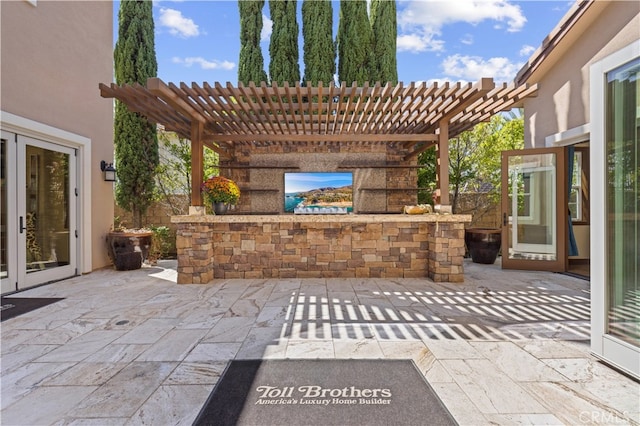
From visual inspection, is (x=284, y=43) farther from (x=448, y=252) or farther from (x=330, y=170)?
(x=448, y=252)

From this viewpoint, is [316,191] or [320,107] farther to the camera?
[316,191]

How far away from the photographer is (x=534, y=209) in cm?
568

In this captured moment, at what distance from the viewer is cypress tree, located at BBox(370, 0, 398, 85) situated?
771cm

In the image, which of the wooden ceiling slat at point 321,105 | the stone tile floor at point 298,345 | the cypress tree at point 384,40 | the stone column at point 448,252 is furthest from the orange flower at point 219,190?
the cypress tree at point 384,40

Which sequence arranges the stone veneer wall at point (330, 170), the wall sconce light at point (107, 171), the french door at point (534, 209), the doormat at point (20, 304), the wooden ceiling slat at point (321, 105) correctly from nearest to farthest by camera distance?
1. the doormat at point (20, 304)
2. the wooden ceiling slat at point (321, 105)
3. the french door at point (534, 209)
4. the wall sconce light at point (107, 171)
5. the stone veneer wall at point (330, 170)

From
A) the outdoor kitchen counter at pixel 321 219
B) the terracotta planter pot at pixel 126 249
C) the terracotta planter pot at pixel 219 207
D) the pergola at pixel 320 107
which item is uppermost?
the pergola at pixel 320 107

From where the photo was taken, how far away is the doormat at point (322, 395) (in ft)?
5.30

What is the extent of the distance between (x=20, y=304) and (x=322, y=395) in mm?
4091

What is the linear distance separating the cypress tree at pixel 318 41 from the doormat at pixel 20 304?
6.73 meters

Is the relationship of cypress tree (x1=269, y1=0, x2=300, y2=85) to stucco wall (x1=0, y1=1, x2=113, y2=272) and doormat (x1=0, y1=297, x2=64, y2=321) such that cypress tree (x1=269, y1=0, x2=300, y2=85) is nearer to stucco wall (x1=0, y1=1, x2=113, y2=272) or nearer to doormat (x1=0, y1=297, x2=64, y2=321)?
stucco wall (x1=0, y1=1, x2=113, y2=272)

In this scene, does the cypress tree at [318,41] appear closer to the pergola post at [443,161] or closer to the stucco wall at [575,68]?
the pergola post at [443,161]

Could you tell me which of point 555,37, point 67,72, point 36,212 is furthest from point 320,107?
point 555,37

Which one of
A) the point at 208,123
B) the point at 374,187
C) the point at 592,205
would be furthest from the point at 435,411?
the point at 374,187

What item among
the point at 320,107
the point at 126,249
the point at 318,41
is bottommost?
the point at 126,249
